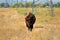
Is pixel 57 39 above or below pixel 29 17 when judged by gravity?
below

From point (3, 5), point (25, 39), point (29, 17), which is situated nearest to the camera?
point (25, 39)

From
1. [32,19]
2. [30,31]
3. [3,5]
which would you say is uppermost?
[32,19]

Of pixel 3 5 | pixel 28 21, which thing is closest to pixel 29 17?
pixel 28 21

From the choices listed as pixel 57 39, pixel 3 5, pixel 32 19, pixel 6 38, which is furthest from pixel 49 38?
pixel 3 5

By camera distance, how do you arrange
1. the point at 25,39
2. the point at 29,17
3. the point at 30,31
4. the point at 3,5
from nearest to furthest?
the point at 25,39
the point at 29,17
the point at 30,31
the point at 3,5

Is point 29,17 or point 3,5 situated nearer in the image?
point 29,17

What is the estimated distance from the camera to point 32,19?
12047mm

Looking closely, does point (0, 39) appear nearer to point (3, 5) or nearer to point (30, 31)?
point (30, 31)

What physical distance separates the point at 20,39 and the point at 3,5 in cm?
4900

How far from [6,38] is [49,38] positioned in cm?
193

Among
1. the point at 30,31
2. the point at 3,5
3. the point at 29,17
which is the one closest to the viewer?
the point at 29,17

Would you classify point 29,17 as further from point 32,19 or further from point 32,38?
point 32,38

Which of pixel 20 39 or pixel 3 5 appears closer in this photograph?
pixel 20 39

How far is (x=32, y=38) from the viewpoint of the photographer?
1126 cm
